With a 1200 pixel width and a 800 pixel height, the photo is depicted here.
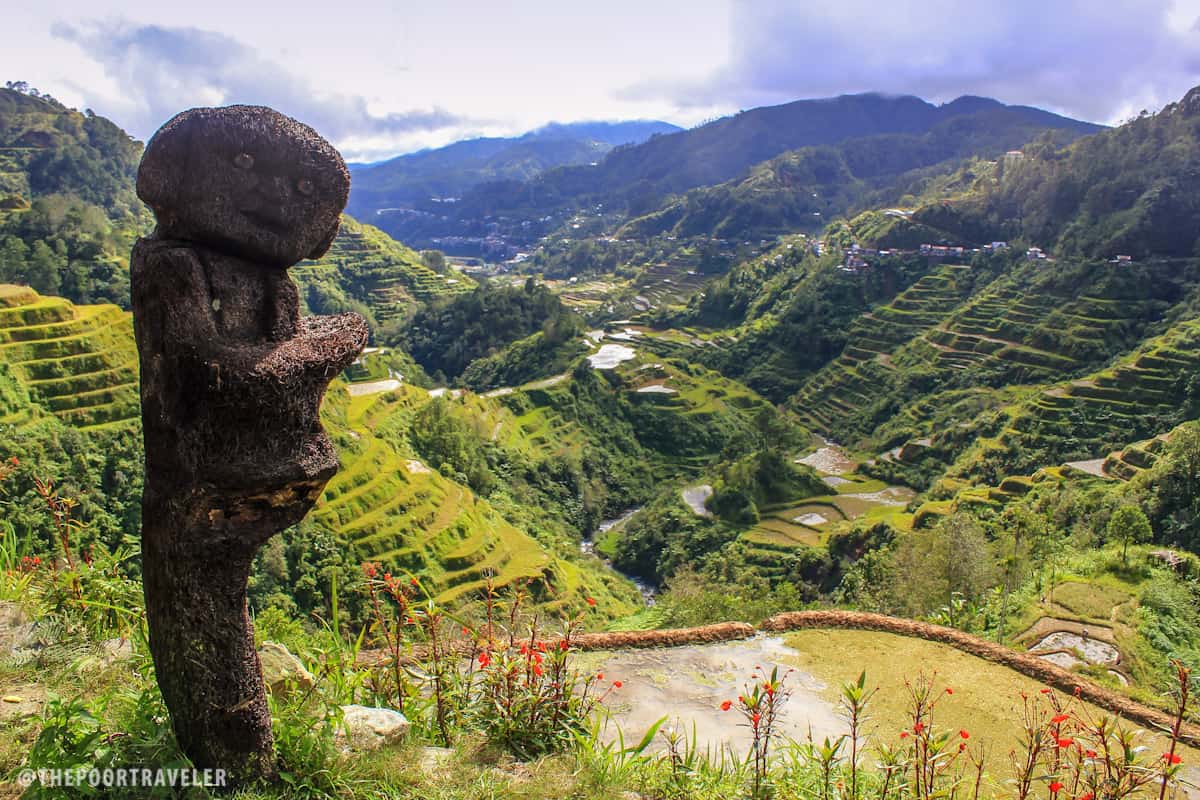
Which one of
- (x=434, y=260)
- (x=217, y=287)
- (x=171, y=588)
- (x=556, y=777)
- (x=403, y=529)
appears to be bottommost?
(x=403, y=529)

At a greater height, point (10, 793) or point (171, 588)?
point (171, 588)

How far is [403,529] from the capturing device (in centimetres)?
2439

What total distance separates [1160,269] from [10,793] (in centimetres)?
6335

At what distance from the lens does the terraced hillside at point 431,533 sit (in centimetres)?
2355

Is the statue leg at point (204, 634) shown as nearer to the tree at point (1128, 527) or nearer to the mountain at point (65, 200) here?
the tree at point (1128, 527)

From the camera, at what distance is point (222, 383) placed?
3.08 metres

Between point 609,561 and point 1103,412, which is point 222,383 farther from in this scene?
point 1103,412

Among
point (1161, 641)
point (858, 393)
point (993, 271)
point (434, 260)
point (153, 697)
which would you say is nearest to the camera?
point (153, 697)

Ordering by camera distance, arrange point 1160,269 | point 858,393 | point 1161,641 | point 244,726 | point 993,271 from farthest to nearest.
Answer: point 993,271 → point 858,393 → point 1160,269 → point 1161,641 → point 244,726

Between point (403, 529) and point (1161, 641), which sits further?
point (403, 529)

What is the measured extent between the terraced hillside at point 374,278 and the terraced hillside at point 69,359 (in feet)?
138

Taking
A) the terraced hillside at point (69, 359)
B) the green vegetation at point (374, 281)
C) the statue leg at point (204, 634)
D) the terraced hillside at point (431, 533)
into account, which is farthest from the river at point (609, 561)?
the green vegetation at point (374, 281)

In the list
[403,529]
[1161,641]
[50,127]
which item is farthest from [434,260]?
[1161,641]

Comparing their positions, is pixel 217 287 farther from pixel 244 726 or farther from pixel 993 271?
pixel 993 271
